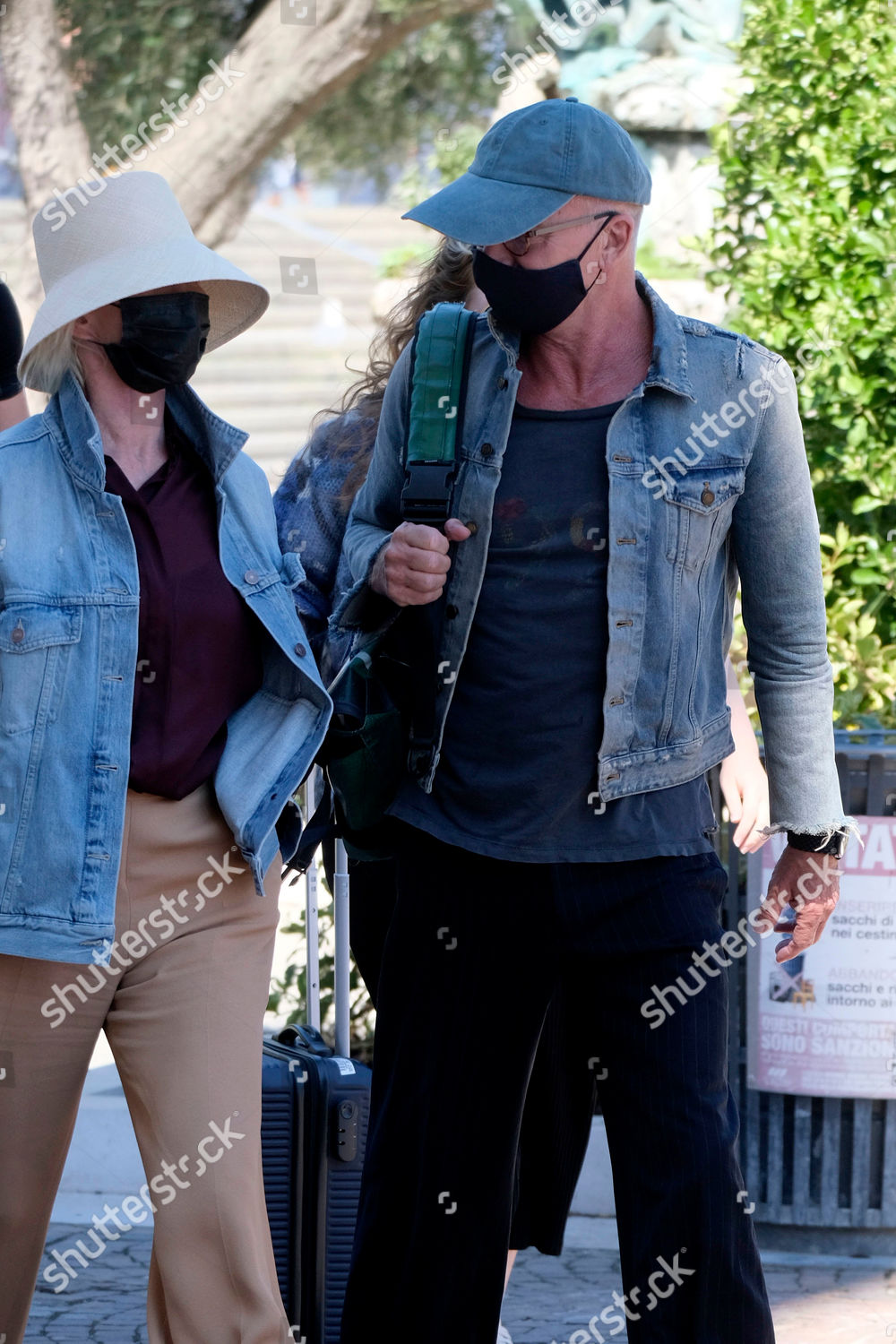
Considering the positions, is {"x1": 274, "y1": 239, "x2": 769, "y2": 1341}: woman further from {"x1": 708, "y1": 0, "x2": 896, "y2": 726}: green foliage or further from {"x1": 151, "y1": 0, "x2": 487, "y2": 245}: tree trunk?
{"x1": 151, "y1": 0, "x2": 487, "y2": 245}: tree trunk

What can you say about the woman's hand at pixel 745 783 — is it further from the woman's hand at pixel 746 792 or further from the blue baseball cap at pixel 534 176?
the blue baseball cap at pixel 534 176

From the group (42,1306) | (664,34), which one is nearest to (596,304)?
(42,1306)

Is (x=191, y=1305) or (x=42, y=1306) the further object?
(x=42, y=1306)

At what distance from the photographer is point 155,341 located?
263 cm

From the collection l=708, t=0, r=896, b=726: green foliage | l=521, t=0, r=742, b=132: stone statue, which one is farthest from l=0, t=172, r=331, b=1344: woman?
l=521, t=0, r=742, b=132: stone statue

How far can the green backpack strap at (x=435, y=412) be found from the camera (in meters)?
2.60

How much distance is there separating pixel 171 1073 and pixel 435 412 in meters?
1.09

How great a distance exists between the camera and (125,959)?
100.0 inches

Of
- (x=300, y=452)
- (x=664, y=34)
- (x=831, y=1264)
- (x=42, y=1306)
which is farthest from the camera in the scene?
(x=664, y=34)

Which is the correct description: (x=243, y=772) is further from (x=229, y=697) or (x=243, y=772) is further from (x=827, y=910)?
(x=827, y=910)

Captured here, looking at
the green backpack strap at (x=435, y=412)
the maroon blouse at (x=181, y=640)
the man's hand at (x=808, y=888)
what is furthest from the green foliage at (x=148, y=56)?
the man's hand at (x=808, y=888)

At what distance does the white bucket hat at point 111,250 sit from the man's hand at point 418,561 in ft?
1.73

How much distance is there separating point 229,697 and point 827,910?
3.36 ft

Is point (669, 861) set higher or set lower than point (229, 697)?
lower
